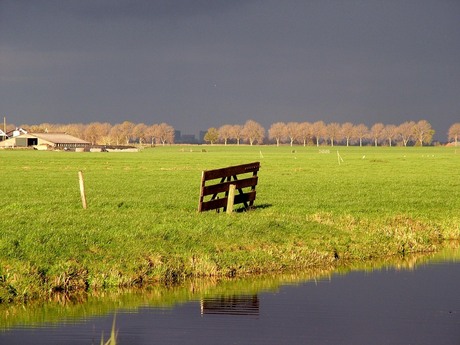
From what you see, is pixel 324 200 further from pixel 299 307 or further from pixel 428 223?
pixel 299 307

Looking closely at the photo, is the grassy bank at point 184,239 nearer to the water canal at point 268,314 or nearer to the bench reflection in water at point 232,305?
the water canal at point 268,314

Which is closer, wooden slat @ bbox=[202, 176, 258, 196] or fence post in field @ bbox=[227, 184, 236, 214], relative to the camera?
wooden slat @ bbox=[202, 176, 258, 196]

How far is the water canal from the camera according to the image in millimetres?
15711

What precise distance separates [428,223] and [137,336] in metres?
19.1

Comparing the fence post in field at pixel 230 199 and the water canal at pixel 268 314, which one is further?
the fence post in field at pixel 230 199

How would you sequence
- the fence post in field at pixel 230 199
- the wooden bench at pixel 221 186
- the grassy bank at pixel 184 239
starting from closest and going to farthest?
the grassy bank at pixel 184 239, the wooden bench at pixel 221 186, the fence post in field at pixel 230 199

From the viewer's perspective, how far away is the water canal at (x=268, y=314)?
51.5 feet

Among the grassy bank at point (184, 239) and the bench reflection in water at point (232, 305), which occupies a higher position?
the grassy bank at point (184, 239)

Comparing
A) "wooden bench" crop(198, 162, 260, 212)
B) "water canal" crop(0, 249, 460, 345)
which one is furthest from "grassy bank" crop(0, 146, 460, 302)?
"water canal" crop(0, 249, 460, 345)

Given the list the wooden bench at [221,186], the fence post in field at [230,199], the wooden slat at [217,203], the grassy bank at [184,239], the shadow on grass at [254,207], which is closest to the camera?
the grassy bank at [184,239]

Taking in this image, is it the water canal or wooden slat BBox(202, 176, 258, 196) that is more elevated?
wooden slat BBox(202, 176, 258, 196)

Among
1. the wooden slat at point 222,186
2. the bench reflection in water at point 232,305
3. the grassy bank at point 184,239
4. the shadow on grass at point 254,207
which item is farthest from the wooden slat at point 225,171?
the bench reflection in water at point 232,305

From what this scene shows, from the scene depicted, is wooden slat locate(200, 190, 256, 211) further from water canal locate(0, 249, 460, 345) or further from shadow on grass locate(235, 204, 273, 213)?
water canal locate(0, 249, 460, 345)

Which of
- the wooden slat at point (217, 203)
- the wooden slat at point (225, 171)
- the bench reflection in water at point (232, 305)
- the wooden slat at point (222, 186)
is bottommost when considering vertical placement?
the bench reflection in water at point (232, 305)
